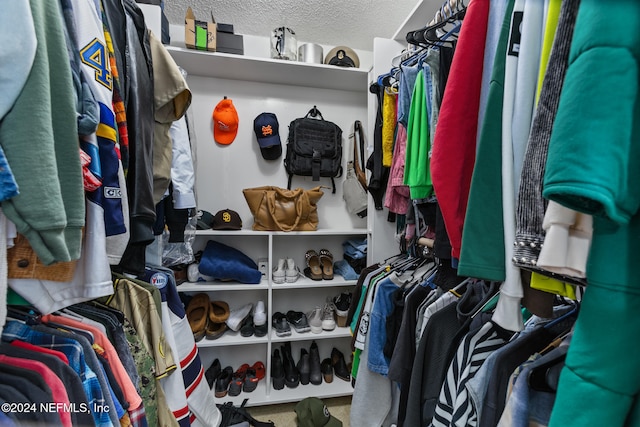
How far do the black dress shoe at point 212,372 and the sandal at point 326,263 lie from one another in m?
0.90

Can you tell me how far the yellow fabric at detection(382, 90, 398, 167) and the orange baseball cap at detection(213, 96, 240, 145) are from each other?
3.30 ft

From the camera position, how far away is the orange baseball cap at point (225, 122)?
5.79 feet

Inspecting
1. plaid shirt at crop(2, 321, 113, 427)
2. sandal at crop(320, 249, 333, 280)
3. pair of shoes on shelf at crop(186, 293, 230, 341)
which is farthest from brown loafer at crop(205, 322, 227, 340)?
plaid shirt at crop(2, 321, 113, 427)

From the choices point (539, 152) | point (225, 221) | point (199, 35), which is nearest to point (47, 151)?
point (539, 152)

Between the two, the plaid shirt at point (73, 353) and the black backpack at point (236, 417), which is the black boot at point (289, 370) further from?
the plaid shirt at point (73, 353)

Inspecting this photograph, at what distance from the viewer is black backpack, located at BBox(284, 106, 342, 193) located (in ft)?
5.87

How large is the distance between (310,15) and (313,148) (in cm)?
79

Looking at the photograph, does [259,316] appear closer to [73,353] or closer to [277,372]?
[277,372]

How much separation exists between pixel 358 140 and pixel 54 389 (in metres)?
1.84

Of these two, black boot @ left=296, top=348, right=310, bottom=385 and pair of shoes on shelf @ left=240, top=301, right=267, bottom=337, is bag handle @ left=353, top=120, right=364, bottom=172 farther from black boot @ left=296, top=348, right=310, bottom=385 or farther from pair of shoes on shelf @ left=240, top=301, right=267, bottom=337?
black boot @ left=296, top=348, right=310, bottom=385

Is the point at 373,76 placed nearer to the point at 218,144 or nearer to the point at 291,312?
the point at 218,144

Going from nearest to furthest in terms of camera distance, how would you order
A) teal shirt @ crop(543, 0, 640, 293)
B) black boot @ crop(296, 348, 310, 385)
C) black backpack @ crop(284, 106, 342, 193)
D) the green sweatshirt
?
1. teal shirt @ crop(543, 0, 640, 293)
2. the green sweatshirt
3. black boot @ crop(296, 348, 310, 385)
4. black backpack @ crop(284, 106, 342, 193)

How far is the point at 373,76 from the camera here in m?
1.56

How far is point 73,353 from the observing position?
1.92ft
